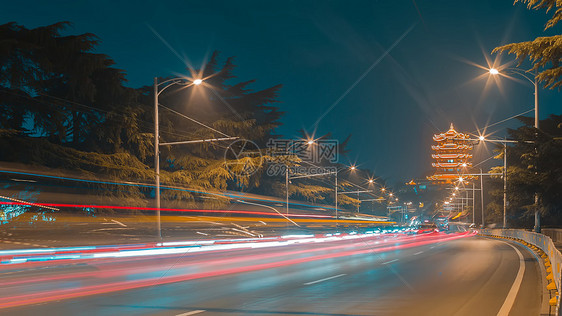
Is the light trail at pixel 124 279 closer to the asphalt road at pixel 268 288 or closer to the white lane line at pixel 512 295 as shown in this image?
the asphalt road at pixel 268 288

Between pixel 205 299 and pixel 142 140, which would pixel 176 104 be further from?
pixel 205 299

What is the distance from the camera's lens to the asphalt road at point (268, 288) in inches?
387

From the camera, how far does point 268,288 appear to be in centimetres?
1289

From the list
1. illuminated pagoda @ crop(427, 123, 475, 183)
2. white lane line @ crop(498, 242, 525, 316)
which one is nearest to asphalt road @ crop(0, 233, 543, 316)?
white lane line @ crop(498, 242, 525, 316)

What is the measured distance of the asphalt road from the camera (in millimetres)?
9820

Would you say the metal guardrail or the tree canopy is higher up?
the tree canopy

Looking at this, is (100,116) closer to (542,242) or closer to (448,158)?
(542,242)

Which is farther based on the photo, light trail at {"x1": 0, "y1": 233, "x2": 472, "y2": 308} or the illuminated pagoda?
the illuminated pagoda

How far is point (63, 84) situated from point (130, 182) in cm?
784

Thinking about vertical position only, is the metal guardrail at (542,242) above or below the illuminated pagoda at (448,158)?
below

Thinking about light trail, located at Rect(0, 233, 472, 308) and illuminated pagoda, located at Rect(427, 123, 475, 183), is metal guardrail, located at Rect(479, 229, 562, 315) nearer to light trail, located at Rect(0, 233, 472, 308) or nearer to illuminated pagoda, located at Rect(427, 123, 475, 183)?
light trail, located at Rect(0, 233, 472, 308)

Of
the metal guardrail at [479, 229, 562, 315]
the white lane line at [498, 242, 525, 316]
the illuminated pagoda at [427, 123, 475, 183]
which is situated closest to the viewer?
the white lane line at [498, 242, 525, 316]

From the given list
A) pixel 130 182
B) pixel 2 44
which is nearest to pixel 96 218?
pixel 130 182

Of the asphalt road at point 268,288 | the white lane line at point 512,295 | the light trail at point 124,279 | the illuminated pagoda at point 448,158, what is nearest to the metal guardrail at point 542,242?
the asphalt road at point 268,288
